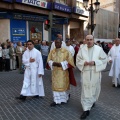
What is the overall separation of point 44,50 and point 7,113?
836 centimetres

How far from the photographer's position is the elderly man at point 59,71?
6238 mm

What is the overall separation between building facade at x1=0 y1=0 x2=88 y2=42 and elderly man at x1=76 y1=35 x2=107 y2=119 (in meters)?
10.6

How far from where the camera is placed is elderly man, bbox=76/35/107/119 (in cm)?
544

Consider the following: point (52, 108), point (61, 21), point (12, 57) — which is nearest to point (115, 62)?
point (52, 108)

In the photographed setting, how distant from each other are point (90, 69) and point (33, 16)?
13.7 meters

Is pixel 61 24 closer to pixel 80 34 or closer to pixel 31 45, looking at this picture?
pixel 80 34

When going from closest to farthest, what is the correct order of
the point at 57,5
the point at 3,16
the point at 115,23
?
the point at 3,16 < the point at 57,5 < the point at 115,23

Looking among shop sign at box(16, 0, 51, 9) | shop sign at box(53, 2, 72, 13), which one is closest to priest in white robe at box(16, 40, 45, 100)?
shop sign at box(16, 0, 51, 9)

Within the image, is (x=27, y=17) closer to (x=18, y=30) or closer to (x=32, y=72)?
(x=18, y=30)

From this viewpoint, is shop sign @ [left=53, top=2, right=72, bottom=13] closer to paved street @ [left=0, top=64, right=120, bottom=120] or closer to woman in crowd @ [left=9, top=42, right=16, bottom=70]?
woman in crowd @ [left=9, top=42, right=16, bottom=70]

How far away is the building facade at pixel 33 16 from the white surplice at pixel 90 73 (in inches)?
417

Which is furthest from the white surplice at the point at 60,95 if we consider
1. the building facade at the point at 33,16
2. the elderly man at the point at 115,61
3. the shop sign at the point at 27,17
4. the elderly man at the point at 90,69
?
the shop sign at the point at 27,17

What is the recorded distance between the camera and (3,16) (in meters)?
16.3

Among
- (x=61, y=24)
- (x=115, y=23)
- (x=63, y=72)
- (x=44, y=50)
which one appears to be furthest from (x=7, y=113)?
(x=115, y=23)
